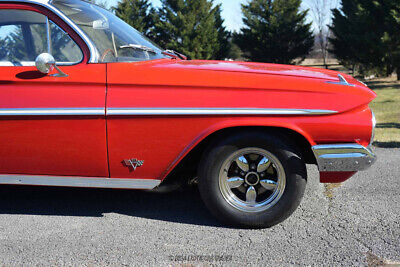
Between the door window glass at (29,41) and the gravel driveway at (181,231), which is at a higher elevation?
Result: the door window glass at (29,41)

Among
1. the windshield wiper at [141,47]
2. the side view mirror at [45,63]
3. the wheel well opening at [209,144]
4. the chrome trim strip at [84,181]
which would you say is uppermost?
the windshield wiper at [141,47]

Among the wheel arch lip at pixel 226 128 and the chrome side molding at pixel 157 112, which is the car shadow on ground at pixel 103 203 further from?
the chrome side molding at pixel 157 112

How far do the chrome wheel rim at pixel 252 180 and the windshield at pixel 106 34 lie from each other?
1.17 m

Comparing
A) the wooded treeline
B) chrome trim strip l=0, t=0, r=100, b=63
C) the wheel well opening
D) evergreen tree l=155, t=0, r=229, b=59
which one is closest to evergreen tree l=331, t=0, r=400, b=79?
the wooded treeline

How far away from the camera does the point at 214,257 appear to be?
8.48 feet

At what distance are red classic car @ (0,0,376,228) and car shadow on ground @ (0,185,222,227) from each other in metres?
0.41

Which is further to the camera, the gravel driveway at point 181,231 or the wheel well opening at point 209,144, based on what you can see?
the wheel well opening at point 209,144

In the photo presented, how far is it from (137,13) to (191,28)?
221 inches

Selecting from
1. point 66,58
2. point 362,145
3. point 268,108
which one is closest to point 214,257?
point 268,108

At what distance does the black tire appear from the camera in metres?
2.85

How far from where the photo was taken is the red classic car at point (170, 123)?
2.79m

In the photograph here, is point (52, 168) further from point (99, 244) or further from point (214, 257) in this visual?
point (214, 257)

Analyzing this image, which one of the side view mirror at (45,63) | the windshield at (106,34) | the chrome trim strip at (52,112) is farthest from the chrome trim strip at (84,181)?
the windshield at (106,34)

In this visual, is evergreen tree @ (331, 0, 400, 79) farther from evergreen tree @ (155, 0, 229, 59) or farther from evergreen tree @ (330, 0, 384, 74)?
evergreen tree @ (155, 0, 229, 59)
